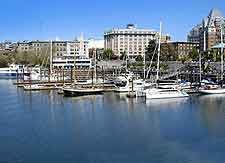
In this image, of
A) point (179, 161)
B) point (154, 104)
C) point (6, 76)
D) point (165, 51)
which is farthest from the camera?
point (165, 51)

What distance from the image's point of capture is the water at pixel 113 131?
14.1 metres

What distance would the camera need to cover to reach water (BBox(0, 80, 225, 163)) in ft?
46.4

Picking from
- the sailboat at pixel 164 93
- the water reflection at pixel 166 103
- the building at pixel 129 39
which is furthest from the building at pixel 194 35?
the water reflection at pixel 166 103

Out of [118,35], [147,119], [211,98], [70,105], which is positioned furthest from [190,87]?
[118,35]

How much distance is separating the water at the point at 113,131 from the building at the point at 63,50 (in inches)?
938

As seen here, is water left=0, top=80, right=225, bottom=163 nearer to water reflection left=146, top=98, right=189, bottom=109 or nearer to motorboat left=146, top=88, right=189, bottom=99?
water reflection left=146, top=98, right=189, bottom=109

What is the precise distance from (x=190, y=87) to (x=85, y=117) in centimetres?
1407

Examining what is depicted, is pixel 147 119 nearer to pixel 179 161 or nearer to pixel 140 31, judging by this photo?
pixel 179 161

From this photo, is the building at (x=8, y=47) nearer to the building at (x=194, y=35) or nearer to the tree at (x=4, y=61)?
the tree at (x=4, y=61)

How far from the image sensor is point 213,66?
4578cm

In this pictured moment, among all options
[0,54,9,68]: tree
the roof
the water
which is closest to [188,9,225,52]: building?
the roof

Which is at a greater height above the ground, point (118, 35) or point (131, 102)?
point (118, 35)

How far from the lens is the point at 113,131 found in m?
18.2

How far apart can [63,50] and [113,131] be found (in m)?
77.3
